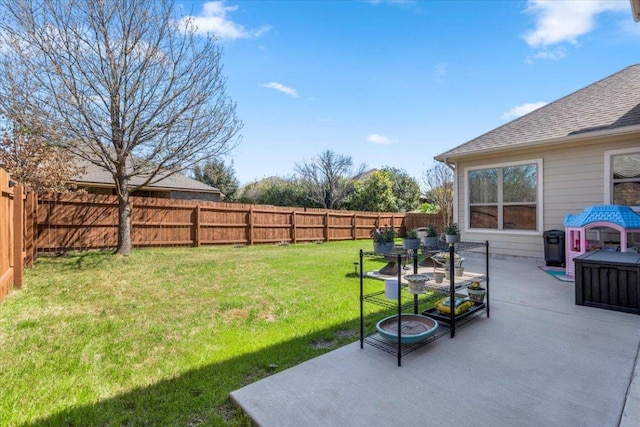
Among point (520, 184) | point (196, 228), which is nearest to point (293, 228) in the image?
point (196, 228)

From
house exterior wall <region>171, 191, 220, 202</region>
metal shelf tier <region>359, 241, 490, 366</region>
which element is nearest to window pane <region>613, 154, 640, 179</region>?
metal shelf tier <region>359, 241, 490, 366</region>

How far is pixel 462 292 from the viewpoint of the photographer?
459 centimetres

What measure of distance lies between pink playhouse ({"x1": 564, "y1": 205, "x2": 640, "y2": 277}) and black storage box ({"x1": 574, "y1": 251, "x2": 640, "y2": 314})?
132 cm

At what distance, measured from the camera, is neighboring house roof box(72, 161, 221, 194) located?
500 inches

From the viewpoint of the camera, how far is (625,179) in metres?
6.04

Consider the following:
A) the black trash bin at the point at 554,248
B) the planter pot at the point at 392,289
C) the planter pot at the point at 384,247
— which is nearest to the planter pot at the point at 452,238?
the planter pot at the point at 384,247

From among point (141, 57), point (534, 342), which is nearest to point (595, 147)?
point (534, 342)

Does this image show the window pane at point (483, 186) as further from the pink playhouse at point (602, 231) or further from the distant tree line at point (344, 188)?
the distant tree line at point (344, 188)

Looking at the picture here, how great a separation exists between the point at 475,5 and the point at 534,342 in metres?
7.18

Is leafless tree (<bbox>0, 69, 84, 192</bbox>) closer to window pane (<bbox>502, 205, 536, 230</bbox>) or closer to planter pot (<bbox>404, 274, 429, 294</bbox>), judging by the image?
planter pot (<bbox>404, 274, 429, 294</bbox>)

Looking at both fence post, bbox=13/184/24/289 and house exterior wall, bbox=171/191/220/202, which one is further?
house exterior wall, bbox=171/191/220/202

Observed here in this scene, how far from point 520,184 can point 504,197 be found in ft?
1.47

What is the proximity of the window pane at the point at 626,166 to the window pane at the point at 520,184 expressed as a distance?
1.34 m

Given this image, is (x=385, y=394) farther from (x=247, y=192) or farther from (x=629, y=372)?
(x=247, y=192)
